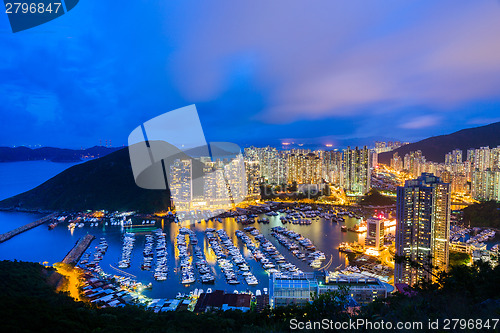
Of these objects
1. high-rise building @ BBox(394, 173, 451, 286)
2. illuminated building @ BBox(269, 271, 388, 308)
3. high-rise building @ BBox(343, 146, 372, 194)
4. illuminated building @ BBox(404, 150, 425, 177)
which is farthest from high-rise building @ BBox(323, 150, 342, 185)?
illuminated building @ BBox(269, 271, 388, 308)

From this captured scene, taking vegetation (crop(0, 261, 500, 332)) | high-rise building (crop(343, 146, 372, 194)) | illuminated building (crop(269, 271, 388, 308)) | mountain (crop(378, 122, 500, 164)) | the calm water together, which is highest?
mountain (crop(378, 122, 500, 164))

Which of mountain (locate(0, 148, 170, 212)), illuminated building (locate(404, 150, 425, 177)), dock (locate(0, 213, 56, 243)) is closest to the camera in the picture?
dock (locate(0, 213, 56, 243))

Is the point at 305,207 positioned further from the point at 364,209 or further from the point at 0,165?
the point at 0,165

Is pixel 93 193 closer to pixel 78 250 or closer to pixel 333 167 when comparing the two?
pixel 78 250

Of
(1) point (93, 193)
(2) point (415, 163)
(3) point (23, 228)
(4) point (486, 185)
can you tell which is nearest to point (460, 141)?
(2) point (415, 163)

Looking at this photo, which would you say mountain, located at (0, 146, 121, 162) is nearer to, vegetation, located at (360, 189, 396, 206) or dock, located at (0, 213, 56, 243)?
dock, located at (0, 213, 56, 243)

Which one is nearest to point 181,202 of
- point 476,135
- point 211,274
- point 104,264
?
point 104,264

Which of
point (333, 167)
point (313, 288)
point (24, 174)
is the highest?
point (333, 167)
